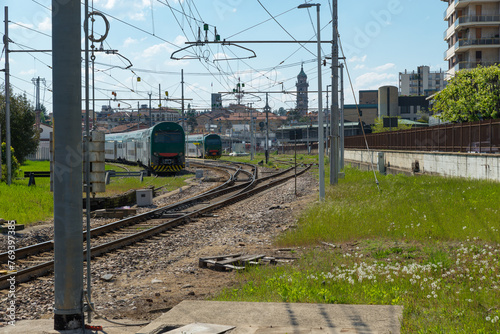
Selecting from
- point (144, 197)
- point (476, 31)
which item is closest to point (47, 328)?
point (144, 197)

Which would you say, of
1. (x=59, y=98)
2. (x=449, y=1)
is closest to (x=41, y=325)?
(x=59, y=98)

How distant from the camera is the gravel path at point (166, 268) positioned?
7.27 metres

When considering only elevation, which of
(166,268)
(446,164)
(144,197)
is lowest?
(166,268)

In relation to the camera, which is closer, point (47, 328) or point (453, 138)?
point (47, 328)

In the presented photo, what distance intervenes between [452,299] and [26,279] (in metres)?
6.51

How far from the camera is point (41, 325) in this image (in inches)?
235

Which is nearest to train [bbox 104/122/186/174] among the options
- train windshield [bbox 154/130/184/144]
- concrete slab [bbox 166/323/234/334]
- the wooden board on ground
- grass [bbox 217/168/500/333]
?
train windshield [bbox 154/130/184/144]

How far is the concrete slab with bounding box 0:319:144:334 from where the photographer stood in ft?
18.5

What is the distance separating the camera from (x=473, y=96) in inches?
1753

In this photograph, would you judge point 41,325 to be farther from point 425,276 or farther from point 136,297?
point 425,276

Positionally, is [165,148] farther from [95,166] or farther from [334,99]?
[95,166]

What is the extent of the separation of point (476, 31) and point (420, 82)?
8830cm

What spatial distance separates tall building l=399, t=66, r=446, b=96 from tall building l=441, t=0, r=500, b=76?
78.4m

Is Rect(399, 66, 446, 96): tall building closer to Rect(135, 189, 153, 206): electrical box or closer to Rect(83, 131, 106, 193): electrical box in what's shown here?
Rect(135, 189, 153, 206): electrical box
